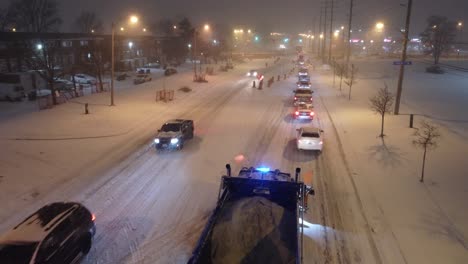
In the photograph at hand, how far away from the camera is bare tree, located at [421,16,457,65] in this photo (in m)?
81.7

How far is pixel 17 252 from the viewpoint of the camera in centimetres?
1009

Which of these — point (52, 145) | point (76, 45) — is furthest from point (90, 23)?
point (52, 145)

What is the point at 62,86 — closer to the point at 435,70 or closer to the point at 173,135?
the point at 173,135

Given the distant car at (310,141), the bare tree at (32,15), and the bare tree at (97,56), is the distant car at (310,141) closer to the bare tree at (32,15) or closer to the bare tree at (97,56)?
the bare tree at (97,56)

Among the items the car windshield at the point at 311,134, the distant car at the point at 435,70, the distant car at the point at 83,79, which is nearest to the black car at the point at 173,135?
the car windshield at the point at 311,134

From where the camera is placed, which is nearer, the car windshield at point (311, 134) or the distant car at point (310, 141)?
the distant car at point (310, 141)

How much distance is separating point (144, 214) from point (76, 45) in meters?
55.4

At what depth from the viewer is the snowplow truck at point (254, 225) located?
9383mm

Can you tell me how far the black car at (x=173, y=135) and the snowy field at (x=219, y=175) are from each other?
0.59m

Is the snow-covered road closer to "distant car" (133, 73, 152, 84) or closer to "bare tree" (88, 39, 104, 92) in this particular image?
"bare tree" (88, 39, 104, 92)

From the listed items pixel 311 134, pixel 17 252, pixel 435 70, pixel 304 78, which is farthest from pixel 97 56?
pixel 435 70

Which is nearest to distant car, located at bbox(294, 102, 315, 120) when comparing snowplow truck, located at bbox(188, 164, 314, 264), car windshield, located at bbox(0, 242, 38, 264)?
snowplow truck, located at bbox(188, 164, 314, 264)

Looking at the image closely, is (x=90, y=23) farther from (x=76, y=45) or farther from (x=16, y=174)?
(x=16, y=174)

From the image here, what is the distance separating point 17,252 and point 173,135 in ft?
40.5
